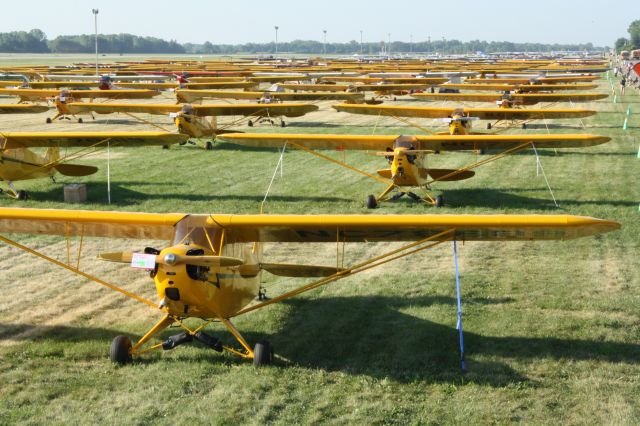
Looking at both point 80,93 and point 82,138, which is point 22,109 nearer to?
point 80,93

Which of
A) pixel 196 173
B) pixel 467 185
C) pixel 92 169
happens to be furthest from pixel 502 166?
pixel 92 169

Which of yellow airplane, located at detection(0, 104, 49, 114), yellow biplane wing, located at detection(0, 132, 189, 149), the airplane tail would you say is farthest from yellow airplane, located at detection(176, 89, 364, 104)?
the airplane tail

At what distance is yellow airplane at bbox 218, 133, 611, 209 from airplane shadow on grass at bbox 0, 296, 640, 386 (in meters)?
7.45

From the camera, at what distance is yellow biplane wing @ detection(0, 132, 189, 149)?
18641 mm

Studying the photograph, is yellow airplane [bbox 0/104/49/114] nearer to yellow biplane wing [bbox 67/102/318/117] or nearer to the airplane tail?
yellow biplane wing [bbox 67/102/318/117]

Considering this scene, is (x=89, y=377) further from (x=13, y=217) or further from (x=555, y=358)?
(x=555, y=358)

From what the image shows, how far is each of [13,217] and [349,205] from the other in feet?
32.7

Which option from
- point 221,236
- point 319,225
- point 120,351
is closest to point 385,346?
point 319,225

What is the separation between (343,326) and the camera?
1016 centimetres

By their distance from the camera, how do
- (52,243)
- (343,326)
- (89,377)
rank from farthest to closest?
(52,243) < (343,326) < (89,377)

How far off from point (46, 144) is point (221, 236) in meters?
12.2

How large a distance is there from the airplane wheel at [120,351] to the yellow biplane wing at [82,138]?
10.6 metres

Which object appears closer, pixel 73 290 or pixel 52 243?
pixel 73 290

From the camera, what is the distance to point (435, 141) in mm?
18016
